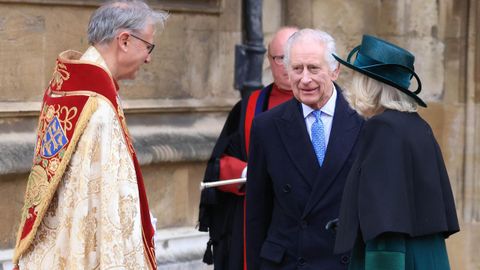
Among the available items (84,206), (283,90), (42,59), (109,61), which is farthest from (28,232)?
(42,59)

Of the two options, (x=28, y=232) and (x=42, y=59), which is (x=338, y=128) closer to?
(x=28, y=232)

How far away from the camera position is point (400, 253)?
13.1 ft

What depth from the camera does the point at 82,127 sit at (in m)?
4.26

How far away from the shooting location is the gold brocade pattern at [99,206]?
13.8 feet

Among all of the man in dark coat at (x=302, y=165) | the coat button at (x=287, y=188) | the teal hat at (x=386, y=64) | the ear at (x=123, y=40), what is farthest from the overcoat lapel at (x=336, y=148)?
the ear at (x=123, y=40)

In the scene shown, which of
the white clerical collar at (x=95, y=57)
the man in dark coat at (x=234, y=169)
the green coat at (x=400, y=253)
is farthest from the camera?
the man in dark coat at (x=234, y=169)

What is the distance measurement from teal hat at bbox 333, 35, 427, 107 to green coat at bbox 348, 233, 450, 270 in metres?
0.48

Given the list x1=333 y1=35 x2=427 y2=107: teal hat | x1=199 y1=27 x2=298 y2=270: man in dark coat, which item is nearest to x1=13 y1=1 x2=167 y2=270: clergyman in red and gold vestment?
x1=333 y1=35 x2=427 y2=107: teal hat

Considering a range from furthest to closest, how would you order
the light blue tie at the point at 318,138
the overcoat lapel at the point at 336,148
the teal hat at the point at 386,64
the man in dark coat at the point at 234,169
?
1. the man in dark coat at the point at 234,169
2. the light blue tie at the point at 318,138
3. the overcoat lapel at the point at 336,148
4. the teal hat at the point at 386,64

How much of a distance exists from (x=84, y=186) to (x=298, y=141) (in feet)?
3.54

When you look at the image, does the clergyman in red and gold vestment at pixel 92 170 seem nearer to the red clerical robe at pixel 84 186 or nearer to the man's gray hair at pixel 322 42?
the red clerical robe at pixel 84 186

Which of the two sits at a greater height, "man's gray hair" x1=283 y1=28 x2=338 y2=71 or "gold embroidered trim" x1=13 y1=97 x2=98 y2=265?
"man's gray hair" x1=283 y1=28 x2=338 y2=71

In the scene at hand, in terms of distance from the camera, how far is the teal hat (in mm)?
4176

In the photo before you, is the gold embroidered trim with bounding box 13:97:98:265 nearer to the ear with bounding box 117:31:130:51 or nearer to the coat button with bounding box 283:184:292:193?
the ear with bounding box 117:31:130:51
